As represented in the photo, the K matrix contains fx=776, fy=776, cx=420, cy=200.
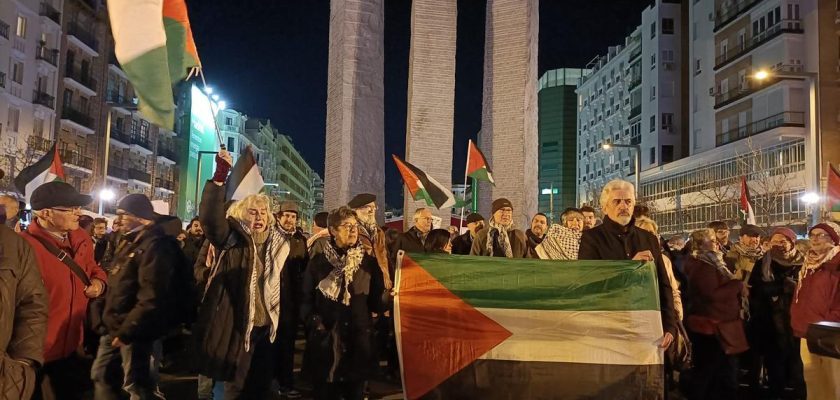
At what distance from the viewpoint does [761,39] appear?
141 feet

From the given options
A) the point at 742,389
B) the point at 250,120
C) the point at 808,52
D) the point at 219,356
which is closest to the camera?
the point at 219,356

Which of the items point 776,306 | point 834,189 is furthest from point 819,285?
point 834,189

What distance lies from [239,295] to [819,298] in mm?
4655

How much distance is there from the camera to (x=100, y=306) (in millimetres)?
6090

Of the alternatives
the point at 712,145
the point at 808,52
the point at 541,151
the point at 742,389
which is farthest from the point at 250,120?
the point at 742,389

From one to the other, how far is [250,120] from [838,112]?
98.1 metres

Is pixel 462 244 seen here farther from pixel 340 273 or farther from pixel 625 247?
pixel 625 247

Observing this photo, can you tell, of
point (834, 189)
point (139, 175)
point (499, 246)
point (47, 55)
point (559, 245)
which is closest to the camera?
point (559, 245)

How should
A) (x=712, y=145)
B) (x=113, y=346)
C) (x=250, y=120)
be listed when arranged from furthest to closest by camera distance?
(x=250, y=120), (x=712, y=145), (x=113, y=346)

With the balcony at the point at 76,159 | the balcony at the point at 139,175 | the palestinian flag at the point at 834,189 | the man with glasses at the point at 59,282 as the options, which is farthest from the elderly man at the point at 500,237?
the balcony at the point at 139,175

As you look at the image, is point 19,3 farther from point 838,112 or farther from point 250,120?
point 250,120

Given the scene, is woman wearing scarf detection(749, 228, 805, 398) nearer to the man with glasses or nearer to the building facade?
the man with glasses

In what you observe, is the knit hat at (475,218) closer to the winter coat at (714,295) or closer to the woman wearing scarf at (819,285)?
the winter coat at (714,295)

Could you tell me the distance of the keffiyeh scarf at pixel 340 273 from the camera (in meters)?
6.28
